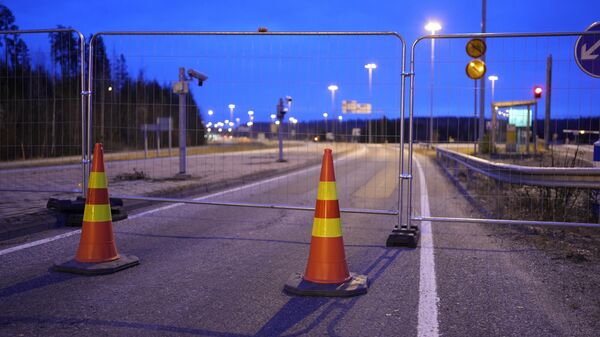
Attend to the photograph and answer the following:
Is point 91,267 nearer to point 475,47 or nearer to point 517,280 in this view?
point 517,280

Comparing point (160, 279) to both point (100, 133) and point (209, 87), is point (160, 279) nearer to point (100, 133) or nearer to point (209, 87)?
point (209, 87)

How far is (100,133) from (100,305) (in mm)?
7108

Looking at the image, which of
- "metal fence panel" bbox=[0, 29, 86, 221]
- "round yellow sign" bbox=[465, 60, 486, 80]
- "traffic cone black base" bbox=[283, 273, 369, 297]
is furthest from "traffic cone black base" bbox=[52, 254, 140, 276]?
"round yellow sign" bbox=[465, 60, 486, 80]

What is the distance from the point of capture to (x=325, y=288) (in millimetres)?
4977

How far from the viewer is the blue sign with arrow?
711 cm

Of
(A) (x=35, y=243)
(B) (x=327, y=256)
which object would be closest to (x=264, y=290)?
(B) (x=327, y=256)

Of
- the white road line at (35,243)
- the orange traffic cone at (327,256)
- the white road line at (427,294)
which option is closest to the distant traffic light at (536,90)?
the white road line at (427,294)

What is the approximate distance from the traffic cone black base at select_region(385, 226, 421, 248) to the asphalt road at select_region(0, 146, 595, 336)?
12 cm

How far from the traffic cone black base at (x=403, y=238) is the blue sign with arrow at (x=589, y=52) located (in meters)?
3.10

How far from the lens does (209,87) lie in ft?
31.4

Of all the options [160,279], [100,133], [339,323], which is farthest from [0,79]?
[339,323]

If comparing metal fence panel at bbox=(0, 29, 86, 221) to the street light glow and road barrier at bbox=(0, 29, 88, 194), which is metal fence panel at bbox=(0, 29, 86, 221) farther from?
the street light glow

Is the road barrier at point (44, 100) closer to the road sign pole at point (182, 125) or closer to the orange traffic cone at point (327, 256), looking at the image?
the road sign pole at point (182, 125)

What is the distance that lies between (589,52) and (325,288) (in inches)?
191
